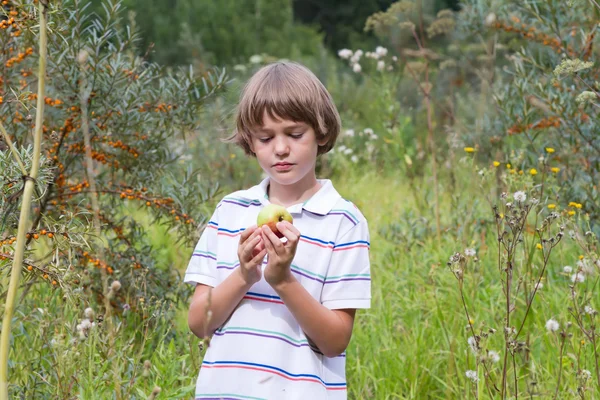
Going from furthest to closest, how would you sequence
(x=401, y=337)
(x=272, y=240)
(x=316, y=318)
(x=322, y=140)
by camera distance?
(x=401, y=337) → (x=322, y=140) → (x=316, y=318) → (x=272, y=240)

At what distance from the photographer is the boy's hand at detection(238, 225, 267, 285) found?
5.36 ft

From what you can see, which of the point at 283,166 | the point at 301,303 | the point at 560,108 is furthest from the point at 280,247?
the point at 560,108

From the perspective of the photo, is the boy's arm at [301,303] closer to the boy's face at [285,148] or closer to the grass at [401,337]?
the boy's face at [285,148]

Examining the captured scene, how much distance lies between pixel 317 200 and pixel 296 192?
7cm

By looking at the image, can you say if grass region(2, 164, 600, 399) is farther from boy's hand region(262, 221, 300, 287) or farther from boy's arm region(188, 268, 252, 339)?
boy's hand region(262, 221, 300, 287)

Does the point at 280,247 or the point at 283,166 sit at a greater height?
the point at 283,166

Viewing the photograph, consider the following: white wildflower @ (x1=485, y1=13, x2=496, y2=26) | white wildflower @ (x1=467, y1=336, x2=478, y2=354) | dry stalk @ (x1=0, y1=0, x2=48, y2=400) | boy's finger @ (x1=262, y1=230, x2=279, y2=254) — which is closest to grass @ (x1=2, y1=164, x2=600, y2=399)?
white wildflower @ (x1=467, y1=336, x2=478, y2=354)

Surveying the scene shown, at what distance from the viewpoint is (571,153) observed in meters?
3.83

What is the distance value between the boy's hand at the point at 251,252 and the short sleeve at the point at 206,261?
0.22m

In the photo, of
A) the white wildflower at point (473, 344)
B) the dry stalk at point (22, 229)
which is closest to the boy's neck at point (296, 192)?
the white wildflower at point (473, 344)

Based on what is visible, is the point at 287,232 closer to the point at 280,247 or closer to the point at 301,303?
the point at 280,247

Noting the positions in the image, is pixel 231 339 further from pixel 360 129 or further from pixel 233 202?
pixel 360 129

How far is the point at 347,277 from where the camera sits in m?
1.78

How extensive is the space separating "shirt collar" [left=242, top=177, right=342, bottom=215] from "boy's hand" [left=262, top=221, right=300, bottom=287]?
0.22 metres
